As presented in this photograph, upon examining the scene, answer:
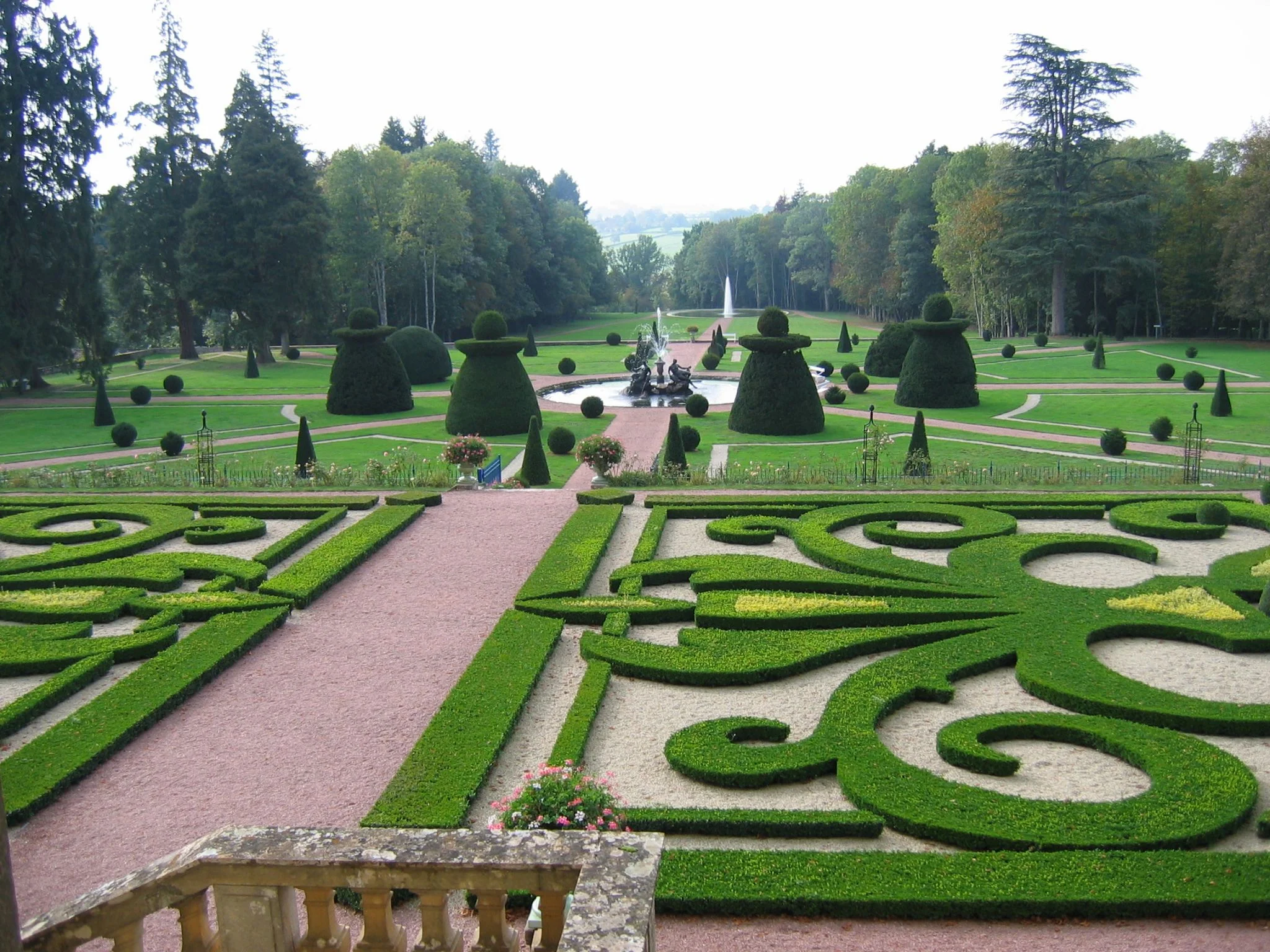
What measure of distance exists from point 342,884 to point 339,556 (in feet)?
39.7

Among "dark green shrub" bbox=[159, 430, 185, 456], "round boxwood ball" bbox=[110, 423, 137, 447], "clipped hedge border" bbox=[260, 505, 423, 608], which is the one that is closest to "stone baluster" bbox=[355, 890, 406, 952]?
"clipped hedge border" bbox=[260, 505, 423, 608]

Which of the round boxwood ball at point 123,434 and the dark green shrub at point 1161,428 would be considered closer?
the dark green shrub at point 1161,428

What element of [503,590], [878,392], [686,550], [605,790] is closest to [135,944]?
[605,790]

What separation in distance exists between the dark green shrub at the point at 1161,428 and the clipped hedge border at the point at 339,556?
839 inches

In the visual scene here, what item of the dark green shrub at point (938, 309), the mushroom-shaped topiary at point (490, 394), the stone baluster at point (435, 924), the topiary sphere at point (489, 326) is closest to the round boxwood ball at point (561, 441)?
the mushroom-shaped topiary at point (490, 394)

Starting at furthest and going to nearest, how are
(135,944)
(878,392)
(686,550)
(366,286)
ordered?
(366,286)
(878,392)
(686,550)
(135,944)

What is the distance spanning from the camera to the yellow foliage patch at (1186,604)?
1381cm

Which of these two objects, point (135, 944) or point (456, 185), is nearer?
point (135, 944)

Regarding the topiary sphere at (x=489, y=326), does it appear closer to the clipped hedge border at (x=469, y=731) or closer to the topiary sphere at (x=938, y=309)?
the topiary sphere at (x=938, y=309)

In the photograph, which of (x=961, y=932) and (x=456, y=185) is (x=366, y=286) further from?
(x=961, y=932)

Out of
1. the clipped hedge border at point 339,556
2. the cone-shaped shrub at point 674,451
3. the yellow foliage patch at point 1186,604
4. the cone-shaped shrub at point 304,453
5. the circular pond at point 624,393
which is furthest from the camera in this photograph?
the circular pond at point 624,393

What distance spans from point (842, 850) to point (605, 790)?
1973mm

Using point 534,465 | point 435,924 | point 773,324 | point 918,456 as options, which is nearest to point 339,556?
point 534,465

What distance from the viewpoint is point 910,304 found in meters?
83.3
